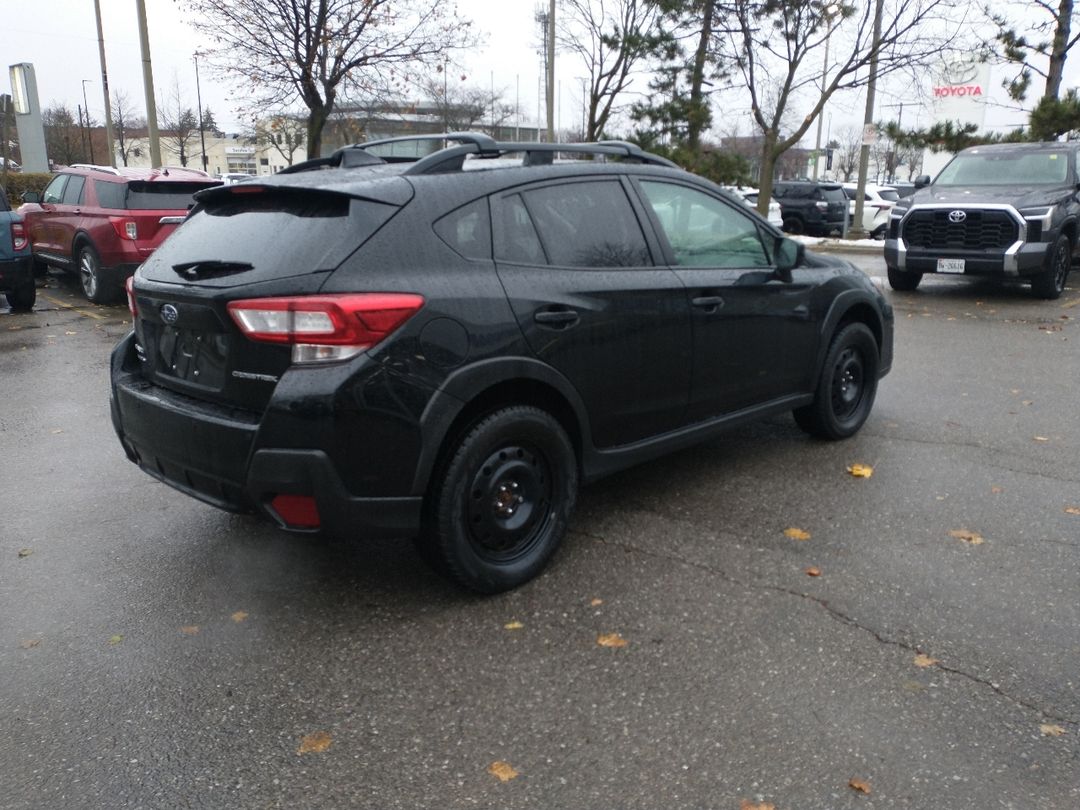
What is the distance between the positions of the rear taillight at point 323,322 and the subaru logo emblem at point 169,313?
467 millimetres

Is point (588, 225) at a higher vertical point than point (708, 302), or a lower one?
higher

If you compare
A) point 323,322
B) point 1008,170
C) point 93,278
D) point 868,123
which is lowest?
point 93,278

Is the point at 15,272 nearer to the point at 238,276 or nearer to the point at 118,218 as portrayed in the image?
the point at 118,218

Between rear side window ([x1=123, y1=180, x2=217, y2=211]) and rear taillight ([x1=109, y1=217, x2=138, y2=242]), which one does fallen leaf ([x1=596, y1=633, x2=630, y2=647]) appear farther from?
rear taillight ([x1=109, y1=217, x2=138, y2=242])

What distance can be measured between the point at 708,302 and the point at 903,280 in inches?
385

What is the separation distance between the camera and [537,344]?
3.58 meters

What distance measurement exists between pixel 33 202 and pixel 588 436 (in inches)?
460

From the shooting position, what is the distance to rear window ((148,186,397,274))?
3.22 m

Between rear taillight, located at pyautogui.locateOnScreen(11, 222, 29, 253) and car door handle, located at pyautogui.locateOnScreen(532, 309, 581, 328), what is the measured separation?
9.28 m

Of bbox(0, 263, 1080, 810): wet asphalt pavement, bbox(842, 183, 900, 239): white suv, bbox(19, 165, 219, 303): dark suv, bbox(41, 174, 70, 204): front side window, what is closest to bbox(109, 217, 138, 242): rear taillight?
bbox(19, 165, 219, 303): dark suv

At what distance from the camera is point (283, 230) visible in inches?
133

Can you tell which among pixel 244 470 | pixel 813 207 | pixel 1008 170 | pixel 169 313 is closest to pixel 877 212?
pixel 813 207

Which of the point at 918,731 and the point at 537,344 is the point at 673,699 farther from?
the point at 537,344

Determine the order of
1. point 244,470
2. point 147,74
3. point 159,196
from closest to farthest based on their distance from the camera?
point 244,470
point 159,196
point 147,74
